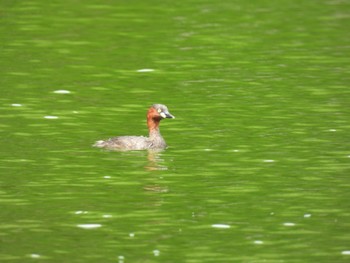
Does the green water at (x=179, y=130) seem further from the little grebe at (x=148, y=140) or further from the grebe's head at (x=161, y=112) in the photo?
the grebe's head at (x=161, y=112)

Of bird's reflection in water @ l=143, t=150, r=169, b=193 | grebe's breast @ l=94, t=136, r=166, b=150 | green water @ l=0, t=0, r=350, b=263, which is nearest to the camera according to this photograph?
Result: green water @ l=0, t=0, r=350, b=263

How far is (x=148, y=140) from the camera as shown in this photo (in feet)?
78.9

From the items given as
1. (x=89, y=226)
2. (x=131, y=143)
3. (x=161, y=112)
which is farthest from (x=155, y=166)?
(x=89, y=226)

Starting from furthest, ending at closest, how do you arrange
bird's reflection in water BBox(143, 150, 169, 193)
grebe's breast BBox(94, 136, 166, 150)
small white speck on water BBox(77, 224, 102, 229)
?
grebe's breast BBox(94, 136, 166, 150)
bird's reflection in water BBox(143, 150, 169, 193)
small white speck on water BBox(77, 224, 102, 229)

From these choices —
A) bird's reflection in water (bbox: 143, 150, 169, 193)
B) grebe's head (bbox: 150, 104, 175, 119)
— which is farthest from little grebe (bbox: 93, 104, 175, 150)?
bird's reflection in water (bbox: 143, 150, 169, 193)

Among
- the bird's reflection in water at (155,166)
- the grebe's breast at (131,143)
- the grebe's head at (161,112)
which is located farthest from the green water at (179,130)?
the grebe's head at (161,112)

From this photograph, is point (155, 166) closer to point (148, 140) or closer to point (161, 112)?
point (148, 140)

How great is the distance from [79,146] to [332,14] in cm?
1352

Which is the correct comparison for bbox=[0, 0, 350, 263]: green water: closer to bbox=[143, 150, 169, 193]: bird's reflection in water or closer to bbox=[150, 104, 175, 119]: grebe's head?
bbox=[143, 150, 169, 193]: bird's reflection in water

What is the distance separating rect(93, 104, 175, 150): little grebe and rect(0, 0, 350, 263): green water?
0.19m

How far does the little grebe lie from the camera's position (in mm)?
23594

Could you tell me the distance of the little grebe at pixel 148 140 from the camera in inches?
929

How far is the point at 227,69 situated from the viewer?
1175 inches

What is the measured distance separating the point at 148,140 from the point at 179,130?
156 cm
